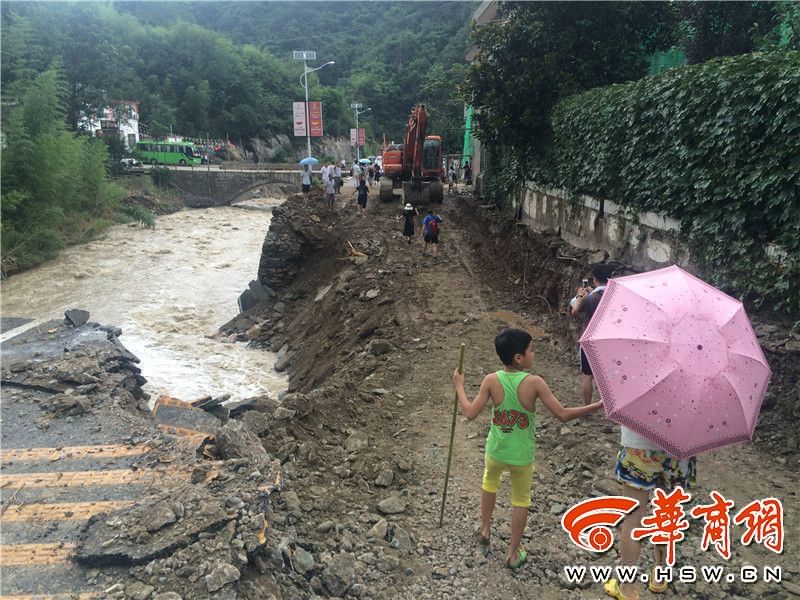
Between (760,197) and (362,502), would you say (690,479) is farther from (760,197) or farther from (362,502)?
(760,197)

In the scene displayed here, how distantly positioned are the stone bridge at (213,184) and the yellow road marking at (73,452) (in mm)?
36971

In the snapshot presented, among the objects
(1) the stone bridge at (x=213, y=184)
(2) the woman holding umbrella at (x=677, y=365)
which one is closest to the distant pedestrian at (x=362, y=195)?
(2) the woman holding umbrella at (x=677, y=365)

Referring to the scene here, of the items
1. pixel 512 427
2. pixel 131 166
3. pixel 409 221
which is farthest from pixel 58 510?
pixel 131 166

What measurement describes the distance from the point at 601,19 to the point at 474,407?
1317cm

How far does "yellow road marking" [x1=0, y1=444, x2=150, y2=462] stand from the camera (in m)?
6.23

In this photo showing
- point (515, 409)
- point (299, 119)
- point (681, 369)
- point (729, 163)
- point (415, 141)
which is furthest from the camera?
point (299, 119)

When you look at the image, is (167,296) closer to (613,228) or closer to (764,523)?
(613,228)

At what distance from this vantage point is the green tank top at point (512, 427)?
11.6 feet

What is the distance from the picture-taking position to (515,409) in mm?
3529

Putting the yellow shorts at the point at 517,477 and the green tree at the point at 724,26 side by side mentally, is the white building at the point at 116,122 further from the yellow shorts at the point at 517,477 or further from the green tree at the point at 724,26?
the yellow shorts at the point at 517,477

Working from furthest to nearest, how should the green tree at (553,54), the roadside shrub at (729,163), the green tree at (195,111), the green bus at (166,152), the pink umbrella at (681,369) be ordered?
1. the green tree at (195,111)
2. the green bus at (166,152)
3. the green tree at (553,54)
4. the roadside shrub at (729,163)
5. the pink umbrella at (681,369)

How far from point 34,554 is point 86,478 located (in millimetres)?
1369

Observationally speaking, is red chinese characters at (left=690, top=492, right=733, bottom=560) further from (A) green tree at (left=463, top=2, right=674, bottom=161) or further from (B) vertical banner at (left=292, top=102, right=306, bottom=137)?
(B) vertical banner at (left=292, top=102, right=306, bottom=137)

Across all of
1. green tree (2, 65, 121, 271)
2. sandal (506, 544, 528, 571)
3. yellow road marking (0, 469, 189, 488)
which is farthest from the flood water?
sandal (506, 544, 528, 571)
